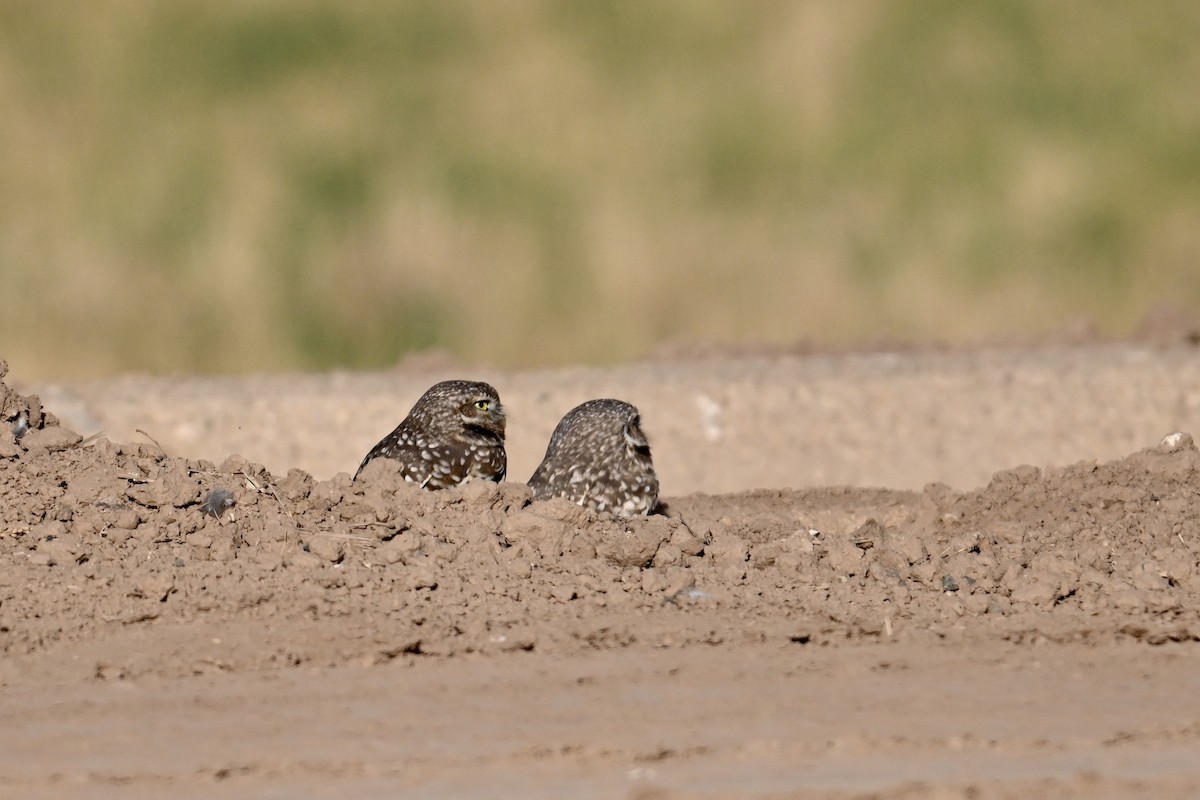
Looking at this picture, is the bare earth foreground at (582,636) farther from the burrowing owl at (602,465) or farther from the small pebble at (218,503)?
the burrowing owl at (602,465)

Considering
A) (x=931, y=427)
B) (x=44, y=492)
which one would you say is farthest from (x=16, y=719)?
(x=931, y=427)

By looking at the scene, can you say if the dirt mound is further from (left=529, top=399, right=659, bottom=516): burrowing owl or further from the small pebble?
(left=529, top=399, right=659, bottom=516): burrowing owl

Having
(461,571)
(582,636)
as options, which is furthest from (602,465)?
(582,636)

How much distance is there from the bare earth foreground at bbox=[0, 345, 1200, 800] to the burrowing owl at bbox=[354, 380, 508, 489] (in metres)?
0.64

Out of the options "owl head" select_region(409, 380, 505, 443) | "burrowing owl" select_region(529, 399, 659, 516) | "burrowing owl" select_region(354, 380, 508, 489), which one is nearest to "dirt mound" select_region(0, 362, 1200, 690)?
"burrowing owl" select_region(529, 399, 659, 516)

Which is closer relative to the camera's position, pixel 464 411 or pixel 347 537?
pixel 347 537

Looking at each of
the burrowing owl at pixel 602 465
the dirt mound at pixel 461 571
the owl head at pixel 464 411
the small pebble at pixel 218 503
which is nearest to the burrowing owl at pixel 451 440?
the owl head at pixel 464 411

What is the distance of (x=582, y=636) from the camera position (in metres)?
5.43

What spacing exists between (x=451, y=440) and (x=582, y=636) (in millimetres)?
1987

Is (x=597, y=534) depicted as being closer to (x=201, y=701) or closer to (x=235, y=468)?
(x=235, y=468)

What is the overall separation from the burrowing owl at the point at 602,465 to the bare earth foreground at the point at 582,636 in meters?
0.29

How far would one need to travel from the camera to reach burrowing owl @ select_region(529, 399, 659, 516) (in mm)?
6930

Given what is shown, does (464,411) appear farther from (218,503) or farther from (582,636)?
(582,636)

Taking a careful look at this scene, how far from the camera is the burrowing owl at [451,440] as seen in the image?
7.18 metres
